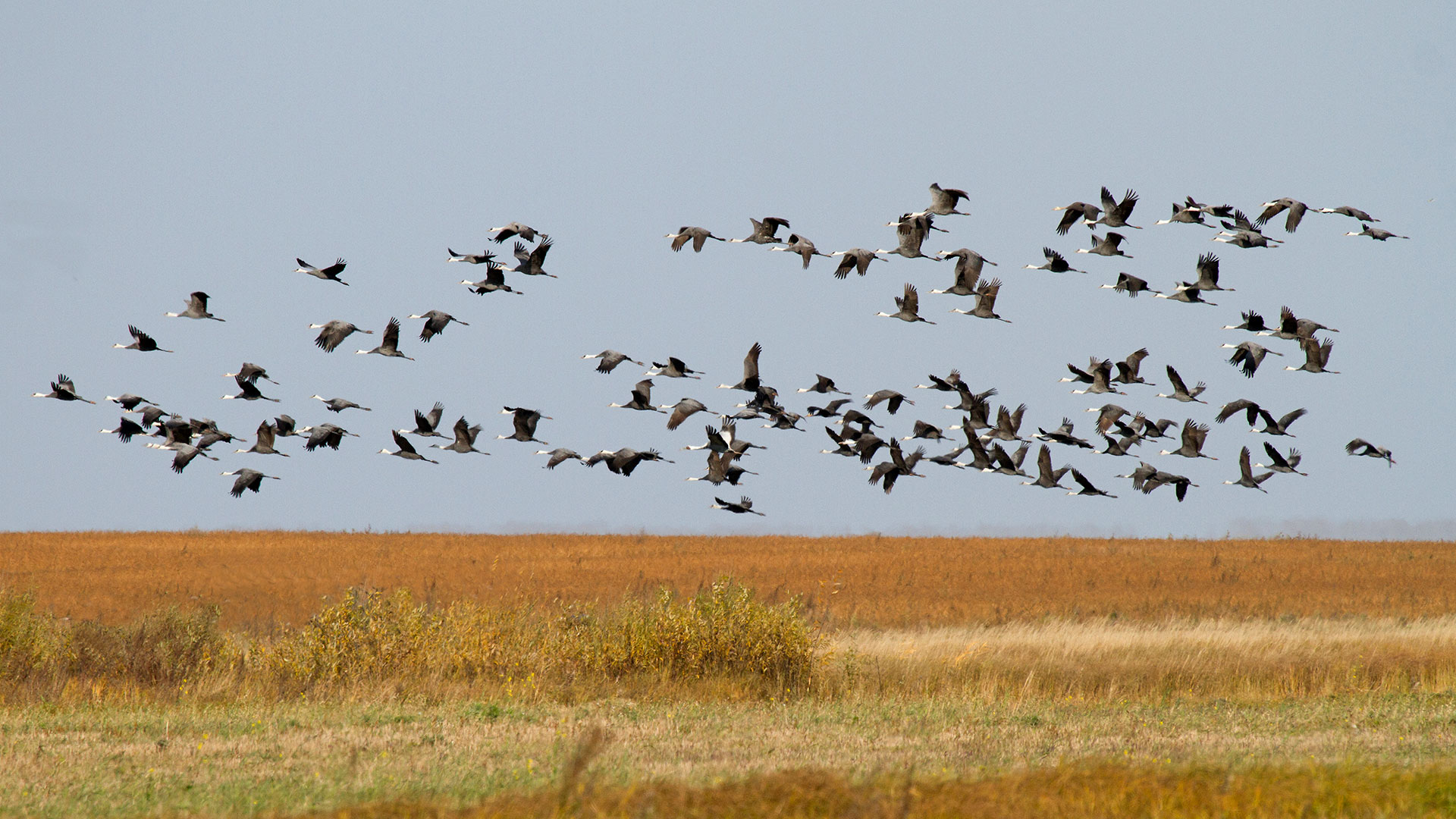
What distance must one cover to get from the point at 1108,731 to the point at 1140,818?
206 inches

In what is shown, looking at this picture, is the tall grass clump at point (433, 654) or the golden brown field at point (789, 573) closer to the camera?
the tall grass clump at point (433, 654)

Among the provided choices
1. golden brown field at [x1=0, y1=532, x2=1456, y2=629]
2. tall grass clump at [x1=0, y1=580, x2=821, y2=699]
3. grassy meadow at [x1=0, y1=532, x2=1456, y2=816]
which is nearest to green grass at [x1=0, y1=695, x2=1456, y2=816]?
grassy meadow at [x1=0, y1=532, x2=1456, y2=816]

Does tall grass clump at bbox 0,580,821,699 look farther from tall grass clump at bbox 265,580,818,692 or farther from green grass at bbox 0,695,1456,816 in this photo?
green grass at bbox 0,695,1456,816

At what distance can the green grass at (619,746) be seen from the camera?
33.6ft

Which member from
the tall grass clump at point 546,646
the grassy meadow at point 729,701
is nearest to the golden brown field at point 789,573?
the grassy meadow at point 729,701

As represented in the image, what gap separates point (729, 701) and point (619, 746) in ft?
15.4

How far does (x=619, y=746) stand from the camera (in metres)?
12.7

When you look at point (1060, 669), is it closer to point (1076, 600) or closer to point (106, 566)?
point (1076, 600)

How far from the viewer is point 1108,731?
14.0 m

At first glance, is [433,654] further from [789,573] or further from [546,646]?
[789,573]

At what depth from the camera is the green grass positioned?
33.6 feet

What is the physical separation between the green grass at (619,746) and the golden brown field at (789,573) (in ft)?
19.5

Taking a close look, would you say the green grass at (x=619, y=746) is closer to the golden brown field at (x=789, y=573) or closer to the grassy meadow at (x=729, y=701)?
the grassy meadow at (x=729, y=701)

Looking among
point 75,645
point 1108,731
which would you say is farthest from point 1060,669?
point 75,645
